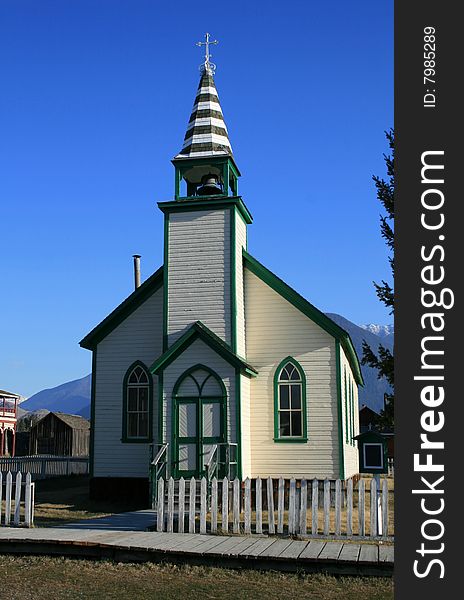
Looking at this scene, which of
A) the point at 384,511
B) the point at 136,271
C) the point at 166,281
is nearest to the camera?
the point at 384,511

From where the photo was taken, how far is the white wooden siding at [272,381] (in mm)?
19859

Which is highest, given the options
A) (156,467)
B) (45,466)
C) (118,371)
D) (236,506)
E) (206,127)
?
(206,127)

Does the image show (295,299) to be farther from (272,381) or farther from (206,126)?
(206,126)

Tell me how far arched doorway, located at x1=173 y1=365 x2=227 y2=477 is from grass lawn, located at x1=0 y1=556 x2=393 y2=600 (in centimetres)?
776

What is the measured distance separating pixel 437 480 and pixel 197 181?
17.3m

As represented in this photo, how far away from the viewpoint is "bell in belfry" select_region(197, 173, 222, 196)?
21219mm

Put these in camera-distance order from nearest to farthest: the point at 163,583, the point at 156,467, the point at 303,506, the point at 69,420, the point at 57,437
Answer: the point at 163,583, the point at 303,506, the point at 156,467, the point at 57,437, the point at 69,420

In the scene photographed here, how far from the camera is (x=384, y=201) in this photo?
1970 centimetres

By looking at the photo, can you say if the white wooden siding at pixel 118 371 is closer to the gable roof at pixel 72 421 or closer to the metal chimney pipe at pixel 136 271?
the metal chimney pipe at pixel 136 271

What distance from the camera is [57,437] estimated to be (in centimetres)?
6406

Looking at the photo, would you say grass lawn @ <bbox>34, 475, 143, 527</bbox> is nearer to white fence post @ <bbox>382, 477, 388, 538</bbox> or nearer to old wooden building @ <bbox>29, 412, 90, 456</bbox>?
white fence post @ <bbox>382, 477, 388, 538</bbox>

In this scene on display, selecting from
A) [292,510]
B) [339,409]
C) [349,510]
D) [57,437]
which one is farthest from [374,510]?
[57,437]

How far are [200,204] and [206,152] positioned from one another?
1.61m

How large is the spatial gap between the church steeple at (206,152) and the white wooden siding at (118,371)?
346cm
